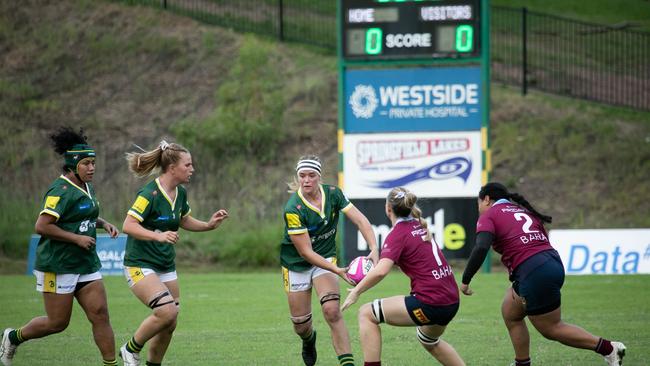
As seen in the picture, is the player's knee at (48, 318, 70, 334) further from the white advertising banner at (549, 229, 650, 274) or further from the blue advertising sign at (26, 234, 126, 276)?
the white advertising banner at (549, 229, 650, 274)

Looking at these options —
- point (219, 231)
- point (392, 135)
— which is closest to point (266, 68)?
point (219, 231)

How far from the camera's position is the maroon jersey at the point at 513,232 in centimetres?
843

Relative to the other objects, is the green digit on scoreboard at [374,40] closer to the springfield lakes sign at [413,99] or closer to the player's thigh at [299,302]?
the springfield lakes sign at [413,99]

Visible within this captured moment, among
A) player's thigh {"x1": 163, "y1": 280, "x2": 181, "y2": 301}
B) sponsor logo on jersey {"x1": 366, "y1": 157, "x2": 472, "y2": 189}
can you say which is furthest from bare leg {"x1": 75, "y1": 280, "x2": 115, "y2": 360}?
sponsor logo on jersey {"x1": 366, "y1": 157, "x2": 472, "y2": 189}

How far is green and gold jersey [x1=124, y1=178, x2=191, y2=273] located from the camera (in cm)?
869

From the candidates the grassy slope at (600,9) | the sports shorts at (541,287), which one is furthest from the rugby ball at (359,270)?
the grassy slope at (600,9)

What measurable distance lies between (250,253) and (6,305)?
28.0 ft

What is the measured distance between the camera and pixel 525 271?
835 cm

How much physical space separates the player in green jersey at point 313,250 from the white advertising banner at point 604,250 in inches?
415

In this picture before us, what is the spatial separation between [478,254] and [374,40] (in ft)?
37.9

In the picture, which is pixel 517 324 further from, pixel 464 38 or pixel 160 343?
pixel 464 38

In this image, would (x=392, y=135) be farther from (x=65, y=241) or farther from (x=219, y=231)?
(x=65, y=241)

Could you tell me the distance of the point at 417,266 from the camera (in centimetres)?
788

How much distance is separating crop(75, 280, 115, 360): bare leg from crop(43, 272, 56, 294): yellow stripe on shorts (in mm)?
238
